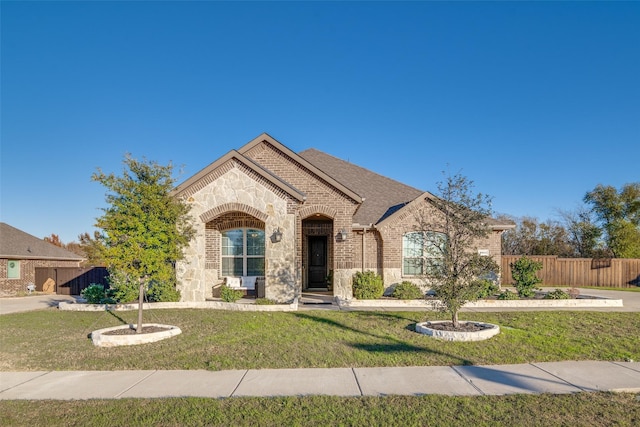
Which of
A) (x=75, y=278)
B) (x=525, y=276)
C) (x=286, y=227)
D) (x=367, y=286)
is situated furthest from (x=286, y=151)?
(x=75, y=278)

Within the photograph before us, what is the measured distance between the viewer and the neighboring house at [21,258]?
21.8 m

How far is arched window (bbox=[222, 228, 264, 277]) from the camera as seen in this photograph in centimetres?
1567

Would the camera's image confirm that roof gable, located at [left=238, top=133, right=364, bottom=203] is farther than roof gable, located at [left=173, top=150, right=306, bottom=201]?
Yes

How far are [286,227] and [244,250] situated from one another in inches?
110

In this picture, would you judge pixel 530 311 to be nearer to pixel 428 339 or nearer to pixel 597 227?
pixel 428 339

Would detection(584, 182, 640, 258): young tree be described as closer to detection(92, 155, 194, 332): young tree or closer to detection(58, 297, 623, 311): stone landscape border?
detection(58, 297, 623, 311): stone landscape border

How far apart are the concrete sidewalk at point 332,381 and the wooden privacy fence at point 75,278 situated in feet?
50.4

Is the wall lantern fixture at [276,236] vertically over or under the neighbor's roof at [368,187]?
under

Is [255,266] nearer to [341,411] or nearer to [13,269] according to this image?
[341,411]

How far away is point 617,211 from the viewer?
29.8m

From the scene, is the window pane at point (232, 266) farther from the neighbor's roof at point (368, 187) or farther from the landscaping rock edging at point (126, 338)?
the landscaping rock edging at point (126, 338)

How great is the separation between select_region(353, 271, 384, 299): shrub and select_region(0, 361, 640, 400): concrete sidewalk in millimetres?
7360

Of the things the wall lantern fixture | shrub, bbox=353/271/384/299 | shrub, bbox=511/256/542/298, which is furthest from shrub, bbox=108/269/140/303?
shrub, bbox=511/256/542/298

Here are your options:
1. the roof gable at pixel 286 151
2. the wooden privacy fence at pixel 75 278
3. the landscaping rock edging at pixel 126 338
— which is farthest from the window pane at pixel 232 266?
the wooden privacy fence at pixel 75 278
